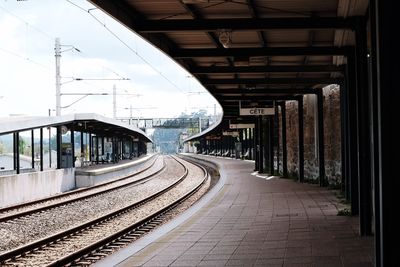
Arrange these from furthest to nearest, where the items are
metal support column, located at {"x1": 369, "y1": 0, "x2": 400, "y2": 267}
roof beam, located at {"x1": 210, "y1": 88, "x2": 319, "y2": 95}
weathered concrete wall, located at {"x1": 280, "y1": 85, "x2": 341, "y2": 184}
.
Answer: roof beam, located at {"x1": 210, "y1": 88, "x2": 319, "y2": 95}, weathered concrete wall, located at {"x1": 280, "y1": 85, "x2": 341, "y2": 184}, metal support column, located at {"x1": 369, "y1": 0, "x2": 400, "y2": 267}

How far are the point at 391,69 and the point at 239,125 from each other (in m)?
28.8

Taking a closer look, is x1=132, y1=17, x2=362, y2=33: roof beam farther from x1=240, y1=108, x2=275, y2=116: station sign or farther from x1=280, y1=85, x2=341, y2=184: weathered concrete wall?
x1=240, y1=108, x2=275, y2=116: station sign

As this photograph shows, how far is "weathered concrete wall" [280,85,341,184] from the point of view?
18359mm

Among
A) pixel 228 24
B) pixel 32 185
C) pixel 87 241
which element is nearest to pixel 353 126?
pixel 228 24

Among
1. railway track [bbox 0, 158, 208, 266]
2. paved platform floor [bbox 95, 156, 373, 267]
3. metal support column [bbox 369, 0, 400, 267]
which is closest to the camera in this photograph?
metal support column [bbox 369, 0, 400, 267]

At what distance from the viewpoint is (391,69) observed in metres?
4.91

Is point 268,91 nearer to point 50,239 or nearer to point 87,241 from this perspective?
point 87,241

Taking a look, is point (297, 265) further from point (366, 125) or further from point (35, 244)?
point (35, 244)

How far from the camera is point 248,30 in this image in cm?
957

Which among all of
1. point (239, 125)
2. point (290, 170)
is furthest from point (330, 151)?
point (239, 125)

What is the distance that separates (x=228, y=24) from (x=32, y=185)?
1491 centimetres

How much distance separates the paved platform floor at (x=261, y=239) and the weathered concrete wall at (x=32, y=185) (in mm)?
8308

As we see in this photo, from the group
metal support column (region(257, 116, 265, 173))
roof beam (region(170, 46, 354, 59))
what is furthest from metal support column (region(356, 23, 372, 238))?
metal support column (region(257, 116, 265, 173))

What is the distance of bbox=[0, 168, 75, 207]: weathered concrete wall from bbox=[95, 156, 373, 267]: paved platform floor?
8308 mm
